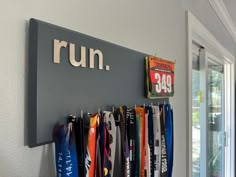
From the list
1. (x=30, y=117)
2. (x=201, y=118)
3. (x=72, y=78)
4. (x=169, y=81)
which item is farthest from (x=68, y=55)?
(x=201, y=118)

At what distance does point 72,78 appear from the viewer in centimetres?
65

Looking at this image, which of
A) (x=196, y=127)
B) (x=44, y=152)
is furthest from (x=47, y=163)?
(x=196, y=127)

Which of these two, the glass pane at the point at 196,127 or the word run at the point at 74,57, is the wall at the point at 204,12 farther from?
the word run at the point at 74,57

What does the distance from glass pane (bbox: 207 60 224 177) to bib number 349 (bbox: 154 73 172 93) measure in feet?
5.47

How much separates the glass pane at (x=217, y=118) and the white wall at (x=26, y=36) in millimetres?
1899

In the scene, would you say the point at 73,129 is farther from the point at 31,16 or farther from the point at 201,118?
the point at 201,118

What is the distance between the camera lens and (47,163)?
1.97 ft

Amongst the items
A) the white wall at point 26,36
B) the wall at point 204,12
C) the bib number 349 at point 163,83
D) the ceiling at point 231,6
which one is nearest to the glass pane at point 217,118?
the wall at point 204,12

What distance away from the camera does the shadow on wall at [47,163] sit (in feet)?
1.93

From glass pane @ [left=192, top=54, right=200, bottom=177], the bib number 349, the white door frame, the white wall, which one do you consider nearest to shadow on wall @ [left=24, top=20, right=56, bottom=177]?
the white wall

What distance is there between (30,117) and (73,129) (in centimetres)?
11

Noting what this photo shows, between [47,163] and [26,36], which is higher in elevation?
[26,36]

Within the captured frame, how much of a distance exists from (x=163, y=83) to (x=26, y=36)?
0.70m

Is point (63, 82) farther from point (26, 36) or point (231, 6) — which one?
point (231, 6)
